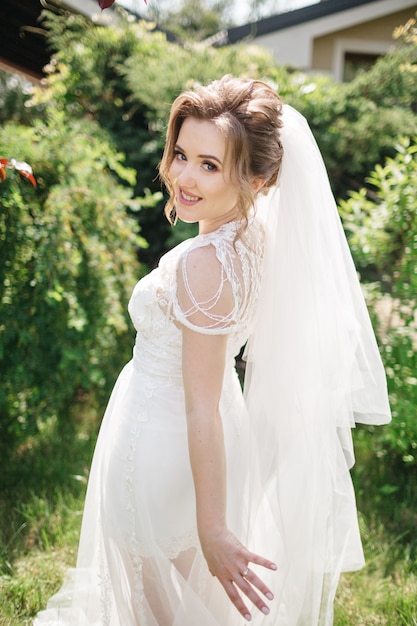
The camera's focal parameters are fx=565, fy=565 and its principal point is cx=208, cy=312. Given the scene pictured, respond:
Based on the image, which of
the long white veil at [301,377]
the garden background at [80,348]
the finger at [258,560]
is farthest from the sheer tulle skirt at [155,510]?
the garden background at [80,348]

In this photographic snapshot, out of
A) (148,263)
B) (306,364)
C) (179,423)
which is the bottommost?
(179,423)

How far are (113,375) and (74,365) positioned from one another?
0.50m

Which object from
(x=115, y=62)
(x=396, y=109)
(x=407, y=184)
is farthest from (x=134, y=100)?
(x=407, y=184)

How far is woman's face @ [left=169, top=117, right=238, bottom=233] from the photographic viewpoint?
1.51 meters

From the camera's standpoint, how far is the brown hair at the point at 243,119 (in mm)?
1510

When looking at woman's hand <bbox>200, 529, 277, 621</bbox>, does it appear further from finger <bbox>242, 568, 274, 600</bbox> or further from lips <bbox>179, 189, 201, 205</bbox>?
lips <bbox>179, 189, 201, 205</bbox>

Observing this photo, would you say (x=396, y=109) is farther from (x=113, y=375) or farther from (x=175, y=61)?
(x=113, y=375)

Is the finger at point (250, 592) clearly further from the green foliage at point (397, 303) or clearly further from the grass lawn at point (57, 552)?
the green foliage at point (397, 303)

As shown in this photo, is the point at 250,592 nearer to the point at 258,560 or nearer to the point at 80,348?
the point at 258,560

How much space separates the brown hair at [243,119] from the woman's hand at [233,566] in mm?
876

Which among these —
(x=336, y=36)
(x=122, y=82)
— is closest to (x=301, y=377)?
(x=122, y=82)

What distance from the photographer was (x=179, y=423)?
5.55 feet

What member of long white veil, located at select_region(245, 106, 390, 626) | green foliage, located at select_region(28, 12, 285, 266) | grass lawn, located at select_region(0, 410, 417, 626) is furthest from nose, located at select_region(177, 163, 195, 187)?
green foliage, located at select_region(28, 12, 285, 266)

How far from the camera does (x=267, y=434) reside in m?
1.75
